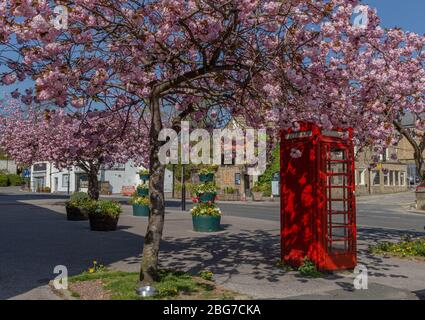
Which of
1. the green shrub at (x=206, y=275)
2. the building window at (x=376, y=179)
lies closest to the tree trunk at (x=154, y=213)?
the green shrub at (x=206, y=275)

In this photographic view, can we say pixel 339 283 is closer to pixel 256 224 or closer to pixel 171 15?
pixel 171 15

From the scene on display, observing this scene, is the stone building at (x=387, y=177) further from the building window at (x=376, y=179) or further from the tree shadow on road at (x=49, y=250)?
the tree shadow on road at (x=49, y=250)

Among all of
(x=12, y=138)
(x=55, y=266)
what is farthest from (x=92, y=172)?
(x=55, y=266)

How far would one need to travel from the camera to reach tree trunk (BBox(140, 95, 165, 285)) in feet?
25.2

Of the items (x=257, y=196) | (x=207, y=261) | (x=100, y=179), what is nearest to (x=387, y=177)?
(x=257, y=196)

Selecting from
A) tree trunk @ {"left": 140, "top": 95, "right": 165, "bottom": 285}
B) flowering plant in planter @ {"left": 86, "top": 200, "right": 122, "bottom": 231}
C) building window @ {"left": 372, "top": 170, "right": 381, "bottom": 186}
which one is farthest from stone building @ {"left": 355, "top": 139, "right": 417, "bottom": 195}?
tree trunk @ {"left": 140, "top": 95, "right": 165, "bottom": 285}

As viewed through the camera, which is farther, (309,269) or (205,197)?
(205,197)

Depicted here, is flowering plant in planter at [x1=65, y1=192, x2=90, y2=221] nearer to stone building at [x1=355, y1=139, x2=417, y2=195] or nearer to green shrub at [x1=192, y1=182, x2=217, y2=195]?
green shrub at [x1=192, y1=182, x2=217, y2=195]

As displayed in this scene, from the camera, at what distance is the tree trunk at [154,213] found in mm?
7695

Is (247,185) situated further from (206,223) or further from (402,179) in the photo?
(206,223)

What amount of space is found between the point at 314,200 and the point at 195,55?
3.63 metres

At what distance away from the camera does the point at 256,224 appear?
20.2m

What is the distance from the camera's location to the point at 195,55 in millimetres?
8977
